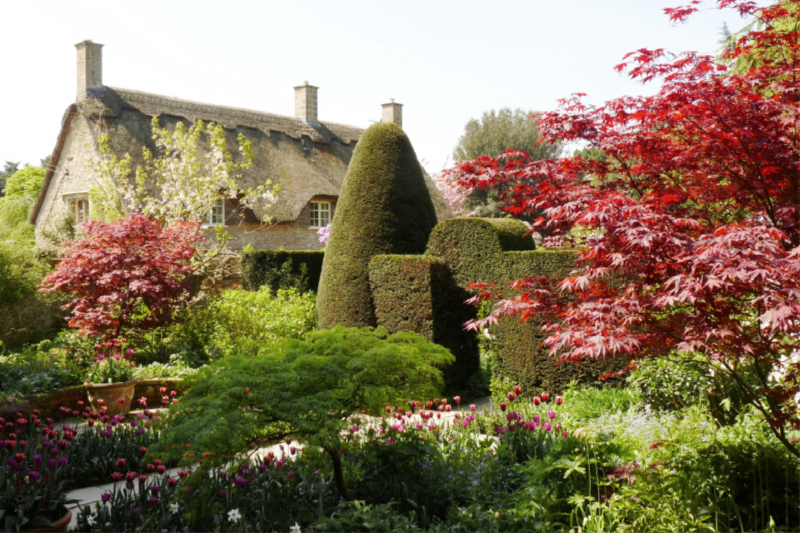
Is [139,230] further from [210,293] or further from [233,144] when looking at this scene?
[233,144]

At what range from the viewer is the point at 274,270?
12.9 m

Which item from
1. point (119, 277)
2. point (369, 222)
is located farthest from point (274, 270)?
point (369, 222)

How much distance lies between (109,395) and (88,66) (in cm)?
1358

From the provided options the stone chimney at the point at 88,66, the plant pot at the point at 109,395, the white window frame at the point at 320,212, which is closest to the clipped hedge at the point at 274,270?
the plant pot at the point at 109,395

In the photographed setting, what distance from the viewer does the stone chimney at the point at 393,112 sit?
2492cm

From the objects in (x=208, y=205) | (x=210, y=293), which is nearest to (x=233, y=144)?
(x=208, y=205)

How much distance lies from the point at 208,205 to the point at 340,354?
→ 1093 centimetres

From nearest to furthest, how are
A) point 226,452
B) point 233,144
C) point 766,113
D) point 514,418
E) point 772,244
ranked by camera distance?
point 772,244 < point 226,452 < point 766,113 < point 514,418 < point 233,144

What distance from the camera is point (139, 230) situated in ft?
33.6

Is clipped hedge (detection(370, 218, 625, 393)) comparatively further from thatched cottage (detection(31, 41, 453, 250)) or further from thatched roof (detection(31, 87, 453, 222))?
thatched roof (detection(31, 87, 453, 222))

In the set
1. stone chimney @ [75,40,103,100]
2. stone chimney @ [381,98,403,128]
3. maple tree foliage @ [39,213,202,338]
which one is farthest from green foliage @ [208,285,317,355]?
stone chimney @ [381,98,403,128]

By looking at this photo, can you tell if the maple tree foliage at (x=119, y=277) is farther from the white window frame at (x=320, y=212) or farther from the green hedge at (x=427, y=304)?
the white window frame at (x=320, y=212)

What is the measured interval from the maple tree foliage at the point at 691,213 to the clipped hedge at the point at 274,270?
8159 mm

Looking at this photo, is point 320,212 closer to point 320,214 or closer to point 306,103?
point 320,214
